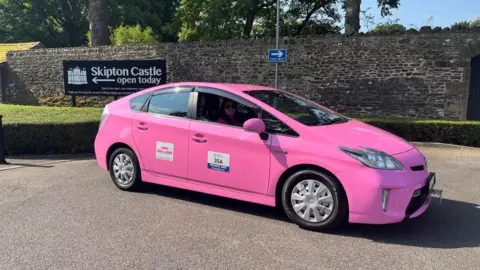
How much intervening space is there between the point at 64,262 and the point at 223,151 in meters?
2.07

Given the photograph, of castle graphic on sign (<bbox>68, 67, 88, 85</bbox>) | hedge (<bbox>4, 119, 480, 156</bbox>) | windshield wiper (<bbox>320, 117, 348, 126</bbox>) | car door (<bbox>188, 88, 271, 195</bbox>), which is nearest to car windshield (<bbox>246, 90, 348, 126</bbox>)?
windshield wiper (<bbox>320, 117, 348, 126</bbox>)

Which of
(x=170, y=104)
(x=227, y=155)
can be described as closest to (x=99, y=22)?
(x=170, y=104)

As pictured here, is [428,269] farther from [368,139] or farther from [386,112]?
[386,112]

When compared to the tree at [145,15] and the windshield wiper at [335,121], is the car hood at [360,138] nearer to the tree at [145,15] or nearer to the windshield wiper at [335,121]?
the windshield wiper at [335,121]

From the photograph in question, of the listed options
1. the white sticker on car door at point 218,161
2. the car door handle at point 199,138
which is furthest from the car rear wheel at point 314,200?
the car door handle at point 199,138

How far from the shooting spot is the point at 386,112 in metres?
13.5

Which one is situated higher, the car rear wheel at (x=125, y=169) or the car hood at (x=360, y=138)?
the car hood at (x=360, y=138)

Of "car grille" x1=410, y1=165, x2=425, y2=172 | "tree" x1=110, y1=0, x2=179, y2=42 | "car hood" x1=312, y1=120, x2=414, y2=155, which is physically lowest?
"car grille" x1=410, y1=165, x2=425, y2=172

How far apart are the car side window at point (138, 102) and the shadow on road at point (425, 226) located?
1.36 m

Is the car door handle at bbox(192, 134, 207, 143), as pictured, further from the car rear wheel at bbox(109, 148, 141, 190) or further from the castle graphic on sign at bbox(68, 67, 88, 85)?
the castle graphic on sign at bbox(68, 67, 88, 85)

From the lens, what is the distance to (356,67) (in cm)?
1371

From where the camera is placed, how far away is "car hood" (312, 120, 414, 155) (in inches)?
175

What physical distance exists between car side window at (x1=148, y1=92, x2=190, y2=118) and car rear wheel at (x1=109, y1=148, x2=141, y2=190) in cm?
73

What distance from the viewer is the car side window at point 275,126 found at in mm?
4707
